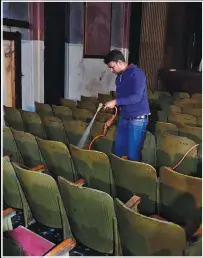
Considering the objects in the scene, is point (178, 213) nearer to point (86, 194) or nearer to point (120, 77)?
point (86, 194)

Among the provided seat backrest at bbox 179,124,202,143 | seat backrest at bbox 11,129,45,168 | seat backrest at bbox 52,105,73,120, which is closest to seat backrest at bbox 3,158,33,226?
seat backrest at bbox 11,129,45,168

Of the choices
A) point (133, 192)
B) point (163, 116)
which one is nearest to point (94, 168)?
point (133, 192)

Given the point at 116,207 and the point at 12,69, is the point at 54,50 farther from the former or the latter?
the point at 116,207

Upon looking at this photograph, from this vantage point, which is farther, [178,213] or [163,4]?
[163,4]

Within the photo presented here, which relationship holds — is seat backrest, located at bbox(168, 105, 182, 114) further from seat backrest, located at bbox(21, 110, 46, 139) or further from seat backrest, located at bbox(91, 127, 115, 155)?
seat backrest, located at bbox(21, 110, 46, 139)

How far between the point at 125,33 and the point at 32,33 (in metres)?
2.40

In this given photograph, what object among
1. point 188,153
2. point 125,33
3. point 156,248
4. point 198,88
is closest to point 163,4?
point 125,33

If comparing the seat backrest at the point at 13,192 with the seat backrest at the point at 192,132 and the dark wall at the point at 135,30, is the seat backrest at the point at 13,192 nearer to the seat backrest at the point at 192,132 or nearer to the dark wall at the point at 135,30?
the seat backrest at the point at 192,132

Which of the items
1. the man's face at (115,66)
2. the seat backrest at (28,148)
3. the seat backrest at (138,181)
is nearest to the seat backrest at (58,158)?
the seat backrest at (28,148)

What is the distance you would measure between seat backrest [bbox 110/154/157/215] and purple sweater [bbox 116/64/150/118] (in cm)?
65

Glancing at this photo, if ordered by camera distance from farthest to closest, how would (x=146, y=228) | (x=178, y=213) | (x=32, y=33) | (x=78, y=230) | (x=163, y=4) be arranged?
1. (x=163, y=4)
2. (x=32, y=33)
3. (x=178, y=213)
4. (x=78, y=230)
5. (x=146, y=228)

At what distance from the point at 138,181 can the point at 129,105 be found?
2.83 ft

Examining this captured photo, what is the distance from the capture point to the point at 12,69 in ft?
13.9

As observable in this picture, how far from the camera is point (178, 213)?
1.63 meters
